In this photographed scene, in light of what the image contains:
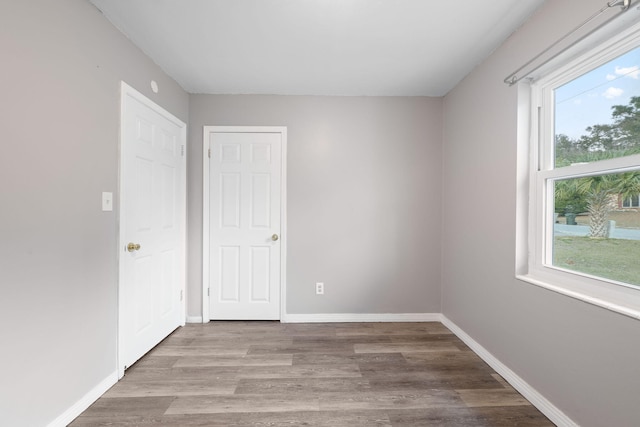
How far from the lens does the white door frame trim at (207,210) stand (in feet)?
9.71

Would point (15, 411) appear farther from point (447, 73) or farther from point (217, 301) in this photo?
point (447, 73)

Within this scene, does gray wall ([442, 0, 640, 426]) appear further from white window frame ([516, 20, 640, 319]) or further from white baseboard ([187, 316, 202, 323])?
white baseboard ([187, 316, 202, 323])

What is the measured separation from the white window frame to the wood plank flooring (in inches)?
31.4

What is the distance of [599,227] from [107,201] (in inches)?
115

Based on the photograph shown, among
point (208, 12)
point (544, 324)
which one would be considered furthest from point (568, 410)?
point (208, 12)

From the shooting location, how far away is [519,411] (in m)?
1.67

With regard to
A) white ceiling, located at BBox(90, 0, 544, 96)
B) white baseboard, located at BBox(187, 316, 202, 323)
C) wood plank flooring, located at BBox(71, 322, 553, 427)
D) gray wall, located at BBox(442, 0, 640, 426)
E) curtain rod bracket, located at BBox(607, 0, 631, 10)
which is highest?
white ceiling, located at BBox(90, 0, 544, 96)

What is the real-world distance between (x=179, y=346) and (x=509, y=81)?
3300 mm

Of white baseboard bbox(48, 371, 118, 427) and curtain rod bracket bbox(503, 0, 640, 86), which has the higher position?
curtain rod bracket bbox(503, 0, 640, 86)

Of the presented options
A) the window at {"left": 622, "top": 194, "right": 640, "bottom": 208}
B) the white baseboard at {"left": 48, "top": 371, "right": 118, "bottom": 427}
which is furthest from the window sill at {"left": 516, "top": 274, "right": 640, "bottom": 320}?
the white baseboard at {"left": 48, "top": 371, "right": 118, "bottom": 427}

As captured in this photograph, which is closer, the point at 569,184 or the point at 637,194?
the point at 637,194

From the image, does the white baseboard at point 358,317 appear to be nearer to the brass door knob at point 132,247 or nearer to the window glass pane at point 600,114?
the brass door knob at point 132,247

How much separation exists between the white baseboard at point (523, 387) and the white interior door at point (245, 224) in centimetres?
187

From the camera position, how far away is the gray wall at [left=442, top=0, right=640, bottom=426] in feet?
4.35
